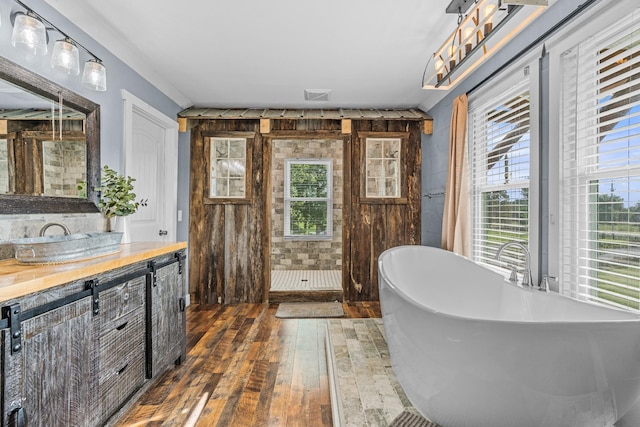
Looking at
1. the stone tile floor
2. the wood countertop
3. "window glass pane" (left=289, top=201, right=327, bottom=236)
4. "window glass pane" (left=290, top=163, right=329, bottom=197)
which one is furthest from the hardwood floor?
"window glass pane" (left=290, top=163, right=329, bottom=197)

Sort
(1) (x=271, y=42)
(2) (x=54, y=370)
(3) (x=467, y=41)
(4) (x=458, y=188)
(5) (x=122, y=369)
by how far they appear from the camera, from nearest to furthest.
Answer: (2) (x=54, y=370)
(5) (x=122, y=369)
(3) (x=467, y=41)
(1) (x=271, y=42)
(4) (x=458, y=188)

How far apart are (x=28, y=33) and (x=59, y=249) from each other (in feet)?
3.41

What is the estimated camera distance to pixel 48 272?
4.16 ft

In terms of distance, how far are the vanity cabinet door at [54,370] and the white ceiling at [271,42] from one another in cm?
178

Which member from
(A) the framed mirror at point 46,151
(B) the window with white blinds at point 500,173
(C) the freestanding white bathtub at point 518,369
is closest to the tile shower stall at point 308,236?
(B) the window with white blinds at point 500,173

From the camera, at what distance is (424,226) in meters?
3.87

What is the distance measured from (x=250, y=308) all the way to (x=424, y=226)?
2172 mm

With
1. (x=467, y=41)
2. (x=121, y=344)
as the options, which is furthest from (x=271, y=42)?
(x=121, y=344)

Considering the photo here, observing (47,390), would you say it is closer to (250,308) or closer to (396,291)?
(396,291)

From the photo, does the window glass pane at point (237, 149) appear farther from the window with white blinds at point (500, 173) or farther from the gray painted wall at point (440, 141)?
the window with white blinds at point (500, 173)

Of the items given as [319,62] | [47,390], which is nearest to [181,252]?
[47,390]

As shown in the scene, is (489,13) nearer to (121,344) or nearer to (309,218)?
(121,344)

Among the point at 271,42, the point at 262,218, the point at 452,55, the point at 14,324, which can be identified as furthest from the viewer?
the point at 262,218

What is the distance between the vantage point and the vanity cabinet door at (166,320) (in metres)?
1.96
